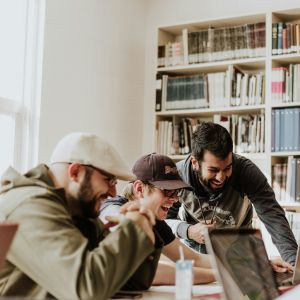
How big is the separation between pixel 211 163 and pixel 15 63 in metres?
1.68

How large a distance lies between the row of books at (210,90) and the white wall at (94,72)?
248 millimetres

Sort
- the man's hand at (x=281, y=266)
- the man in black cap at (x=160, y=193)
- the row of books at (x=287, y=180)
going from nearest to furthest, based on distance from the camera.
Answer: the man's hand at (x=281, y=266), the man in black cap at (x=160, y=193), the row of books at (x=287, y=180)

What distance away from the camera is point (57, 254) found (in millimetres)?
1319

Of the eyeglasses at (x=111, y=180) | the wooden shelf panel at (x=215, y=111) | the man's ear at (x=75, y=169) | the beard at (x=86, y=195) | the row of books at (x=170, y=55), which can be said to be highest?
the row of books at (x=170, y=55)

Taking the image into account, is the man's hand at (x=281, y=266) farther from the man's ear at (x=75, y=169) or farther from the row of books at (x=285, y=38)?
the row of books at (x=285, y=38)

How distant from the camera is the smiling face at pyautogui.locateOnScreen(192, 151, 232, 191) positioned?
2674 millimetres

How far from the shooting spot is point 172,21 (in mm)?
5004

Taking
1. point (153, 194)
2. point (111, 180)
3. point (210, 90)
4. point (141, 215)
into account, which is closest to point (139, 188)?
point (153, 194)

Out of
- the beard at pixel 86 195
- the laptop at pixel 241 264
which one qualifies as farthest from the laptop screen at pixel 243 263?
the beard at pixel 86 195

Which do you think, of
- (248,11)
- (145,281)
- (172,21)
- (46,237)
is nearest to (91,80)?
(172,21)

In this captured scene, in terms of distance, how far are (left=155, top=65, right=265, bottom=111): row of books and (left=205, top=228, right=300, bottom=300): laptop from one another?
277cm

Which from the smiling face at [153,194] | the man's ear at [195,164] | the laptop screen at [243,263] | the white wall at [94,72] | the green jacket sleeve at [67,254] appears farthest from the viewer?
the white wall at [94,72]

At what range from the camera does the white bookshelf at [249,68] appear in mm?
4359

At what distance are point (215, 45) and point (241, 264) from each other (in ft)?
10.8
